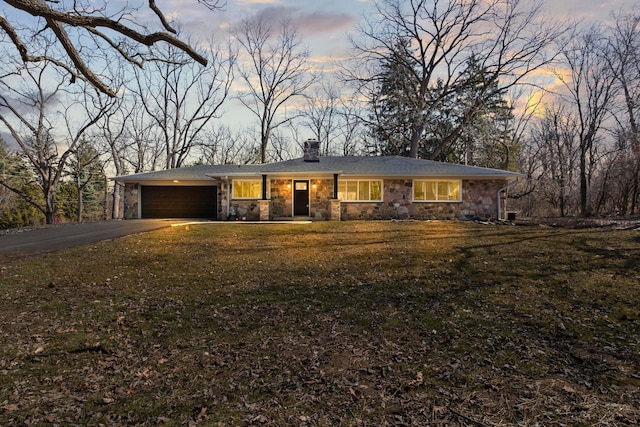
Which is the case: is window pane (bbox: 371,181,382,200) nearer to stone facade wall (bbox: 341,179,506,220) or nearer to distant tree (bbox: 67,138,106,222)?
stone facade wall (bbox: 341,179,506,220)

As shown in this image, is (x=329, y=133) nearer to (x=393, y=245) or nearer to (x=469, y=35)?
(x=469, y=35)

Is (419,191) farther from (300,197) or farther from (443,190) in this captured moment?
(300,197)

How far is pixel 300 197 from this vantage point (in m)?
18.3

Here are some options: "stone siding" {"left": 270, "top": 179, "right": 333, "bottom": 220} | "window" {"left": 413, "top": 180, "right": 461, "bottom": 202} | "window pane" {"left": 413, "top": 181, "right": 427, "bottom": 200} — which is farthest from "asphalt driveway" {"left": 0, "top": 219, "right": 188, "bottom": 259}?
"window" {"left": 413, "top": 180, "right": 461, "bottom": 202}

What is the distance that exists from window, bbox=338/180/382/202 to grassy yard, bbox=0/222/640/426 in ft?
31.8

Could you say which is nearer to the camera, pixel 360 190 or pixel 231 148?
pixel 360 190

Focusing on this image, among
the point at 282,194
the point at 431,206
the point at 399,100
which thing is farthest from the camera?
the point at 399,100

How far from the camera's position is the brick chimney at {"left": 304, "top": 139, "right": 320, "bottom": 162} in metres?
20.2

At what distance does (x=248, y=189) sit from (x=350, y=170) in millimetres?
4948

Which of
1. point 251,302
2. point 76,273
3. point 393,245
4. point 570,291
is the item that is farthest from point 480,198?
point 76,273

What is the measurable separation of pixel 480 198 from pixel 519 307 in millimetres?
13572

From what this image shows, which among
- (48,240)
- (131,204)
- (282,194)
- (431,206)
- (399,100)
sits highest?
(399,100)

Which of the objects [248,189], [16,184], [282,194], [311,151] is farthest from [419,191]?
[16,184]

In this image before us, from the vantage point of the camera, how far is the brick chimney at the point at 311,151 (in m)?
20.2
